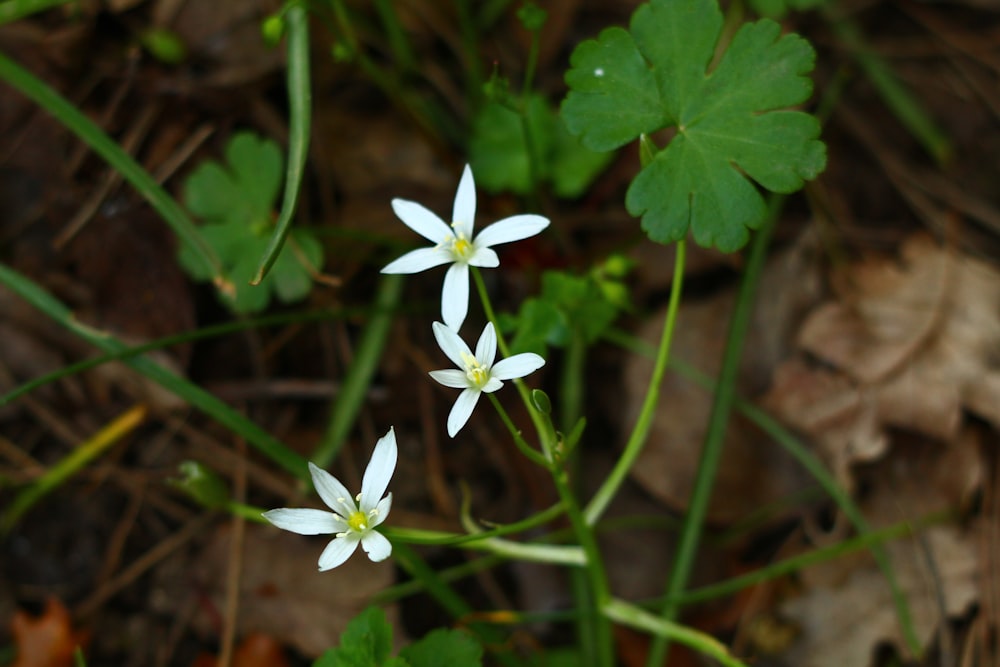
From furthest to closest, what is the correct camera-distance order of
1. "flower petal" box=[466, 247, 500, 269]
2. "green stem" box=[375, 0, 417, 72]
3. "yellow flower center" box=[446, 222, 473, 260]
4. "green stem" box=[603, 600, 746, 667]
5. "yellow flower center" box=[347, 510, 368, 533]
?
"green stem" box=[375, 0, 417, 72], "green stem" box=[603, 600, 746, 667], "yellow flower center" box=[446, 222, 473, 260], "flower petal" box=[466, 247, 500, 269], "yellow flower center" box=[347, 510, 368, 533]

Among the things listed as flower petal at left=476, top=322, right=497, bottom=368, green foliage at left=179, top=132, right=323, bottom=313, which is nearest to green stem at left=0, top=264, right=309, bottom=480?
green foliage at left=179, top=132, right=323, bottom=313

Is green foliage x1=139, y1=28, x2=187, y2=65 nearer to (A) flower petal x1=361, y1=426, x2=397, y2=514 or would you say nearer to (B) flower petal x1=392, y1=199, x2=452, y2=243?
(B) flower petal x1=392, y1=199, x2=452, y2=243

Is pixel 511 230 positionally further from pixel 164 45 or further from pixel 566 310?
pixel 164 45

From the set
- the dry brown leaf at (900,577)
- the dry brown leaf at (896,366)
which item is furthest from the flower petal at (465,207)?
the dry brown leaf at (900,577)

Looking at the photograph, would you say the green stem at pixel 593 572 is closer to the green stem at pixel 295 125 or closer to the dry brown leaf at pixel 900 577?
the dry brown leaf at pixel 900 577

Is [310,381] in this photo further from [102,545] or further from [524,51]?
[524,51]

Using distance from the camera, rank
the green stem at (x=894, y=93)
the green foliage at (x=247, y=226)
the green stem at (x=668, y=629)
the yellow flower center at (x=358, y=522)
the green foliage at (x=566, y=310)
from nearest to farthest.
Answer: the yellow flower center at (x=358, y=522)
the green stem at (x=668, y=629)
the green foliage at (x=566, y=310)
the green foliage at (x=247, y=226)
the green stem at (x=894, y=93)
